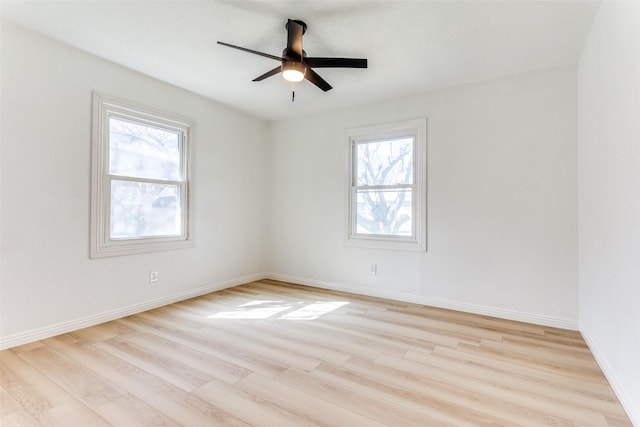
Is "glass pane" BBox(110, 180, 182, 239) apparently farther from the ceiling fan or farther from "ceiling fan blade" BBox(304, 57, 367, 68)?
"ceiling fan blade" BBox(304, 57, 367, 68)

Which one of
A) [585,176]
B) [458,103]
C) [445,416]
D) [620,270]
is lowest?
[445,416]

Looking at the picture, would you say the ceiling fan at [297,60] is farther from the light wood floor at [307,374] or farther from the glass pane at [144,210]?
the light wood floor at [307,374]

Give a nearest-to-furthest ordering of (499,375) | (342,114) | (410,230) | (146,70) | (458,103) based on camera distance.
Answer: (499,375) → (146,70) → (458,103) → (410,230) → (342,114)

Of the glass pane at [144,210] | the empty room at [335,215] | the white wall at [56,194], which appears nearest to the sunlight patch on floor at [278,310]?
the empty room at [335,215]

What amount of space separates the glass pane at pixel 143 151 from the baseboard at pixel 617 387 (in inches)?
169

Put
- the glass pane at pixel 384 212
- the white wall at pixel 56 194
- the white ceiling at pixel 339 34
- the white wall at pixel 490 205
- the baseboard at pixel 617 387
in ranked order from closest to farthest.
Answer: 1. the baseboard at pixel 617 387
2. the white ceiling at pixel 339 34
3. the white wall at pixel 56 194
4. the white wall at pixel 490 205
5. the glass pane at pixel 384 212

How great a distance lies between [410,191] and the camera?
12.7ft

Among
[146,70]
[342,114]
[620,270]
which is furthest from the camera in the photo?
[342,114]

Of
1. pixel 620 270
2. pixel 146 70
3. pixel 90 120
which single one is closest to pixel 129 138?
pixel 90 120

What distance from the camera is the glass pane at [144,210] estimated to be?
3.19 m

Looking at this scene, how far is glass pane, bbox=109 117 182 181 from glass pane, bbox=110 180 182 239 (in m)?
0.14

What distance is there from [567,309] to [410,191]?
1.95 m

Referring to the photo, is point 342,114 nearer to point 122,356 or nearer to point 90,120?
point 90,120

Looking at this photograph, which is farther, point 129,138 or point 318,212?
point 318,212
